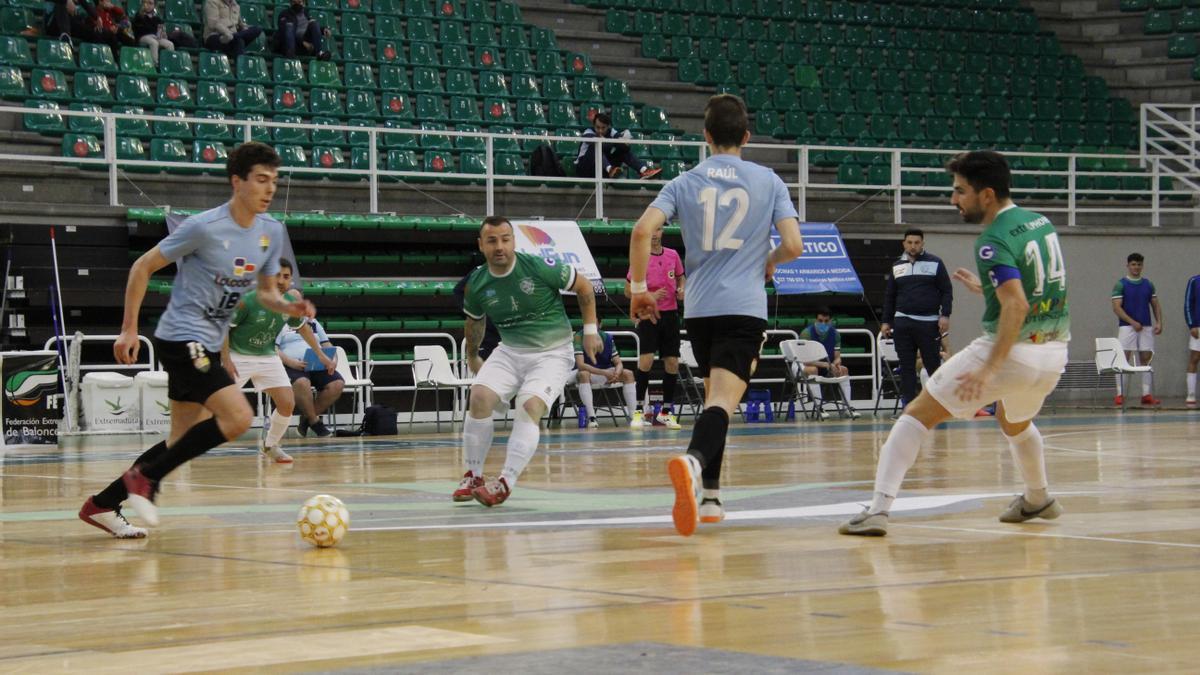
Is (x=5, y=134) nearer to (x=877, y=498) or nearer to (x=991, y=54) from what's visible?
(x=877, y=498)

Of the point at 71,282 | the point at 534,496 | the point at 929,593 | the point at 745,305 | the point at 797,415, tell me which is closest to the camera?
the point at 929,593

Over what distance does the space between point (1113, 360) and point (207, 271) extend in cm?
1875

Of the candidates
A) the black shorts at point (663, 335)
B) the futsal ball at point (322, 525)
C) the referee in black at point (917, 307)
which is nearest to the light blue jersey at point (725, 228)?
the futsal ball at point (322, 525)

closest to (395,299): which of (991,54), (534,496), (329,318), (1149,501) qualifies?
(329,318)

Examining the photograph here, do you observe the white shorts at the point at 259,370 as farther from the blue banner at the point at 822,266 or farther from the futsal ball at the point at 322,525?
the blue banner at the point at 822,266

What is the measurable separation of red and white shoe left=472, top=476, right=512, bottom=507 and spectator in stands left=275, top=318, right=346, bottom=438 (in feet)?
28.8

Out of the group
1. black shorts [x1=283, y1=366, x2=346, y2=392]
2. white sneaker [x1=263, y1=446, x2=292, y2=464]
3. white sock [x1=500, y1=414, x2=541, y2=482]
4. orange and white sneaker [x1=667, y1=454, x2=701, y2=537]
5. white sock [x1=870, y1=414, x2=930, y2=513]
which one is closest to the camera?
orange and white sneaker [x1=667, y1=454, x2=701, y2=537]

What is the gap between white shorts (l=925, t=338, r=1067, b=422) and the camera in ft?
23.3

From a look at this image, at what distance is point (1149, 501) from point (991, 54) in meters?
24.7

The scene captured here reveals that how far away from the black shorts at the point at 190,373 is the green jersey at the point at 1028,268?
3.61 m

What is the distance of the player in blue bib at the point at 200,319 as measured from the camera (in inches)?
306

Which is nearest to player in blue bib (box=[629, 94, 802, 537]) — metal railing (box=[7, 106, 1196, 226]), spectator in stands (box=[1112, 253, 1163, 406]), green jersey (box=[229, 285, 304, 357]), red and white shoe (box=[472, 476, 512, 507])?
red and white shoe (box=[472, 476, 512, 507])

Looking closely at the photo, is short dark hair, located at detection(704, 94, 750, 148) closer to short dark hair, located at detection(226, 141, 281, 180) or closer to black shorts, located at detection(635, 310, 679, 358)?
short dark hair, located at detection(226, 141, 281, 180)

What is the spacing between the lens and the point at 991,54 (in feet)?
105
